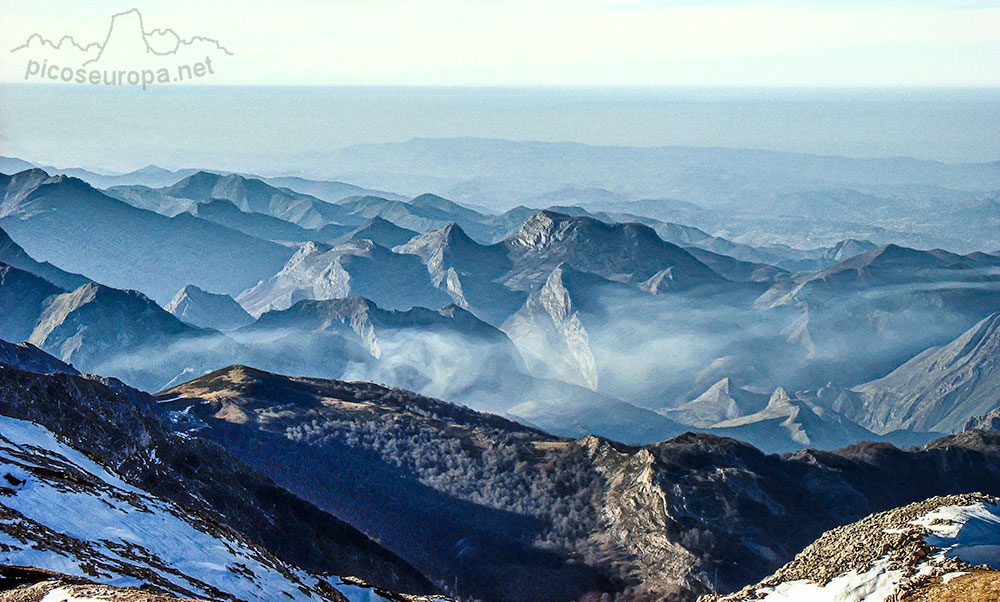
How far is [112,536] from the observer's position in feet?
136

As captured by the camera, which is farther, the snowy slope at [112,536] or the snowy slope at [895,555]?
the snowy slope at [895,555]

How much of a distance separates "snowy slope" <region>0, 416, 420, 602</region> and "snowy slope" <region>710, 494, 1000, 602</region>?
22003 mm

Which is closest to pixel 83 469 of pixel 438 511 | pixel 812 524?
pixel 438 511

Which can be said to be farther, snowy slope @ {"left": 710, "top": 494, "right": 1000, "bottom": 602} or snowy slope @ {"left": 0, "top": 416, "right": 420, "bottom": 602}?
snowy slope @ {"left": 710, "top": 494, "right": 1000, "bottom": 602}

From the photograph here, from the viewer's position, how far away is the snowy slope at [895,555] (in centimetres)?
3873

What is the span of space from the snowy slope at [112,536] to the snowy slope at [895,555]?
2200 centimetres

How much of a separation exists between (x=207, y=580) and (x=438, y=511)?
5100cm

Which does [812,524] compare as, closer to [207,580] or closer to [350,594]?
[350,594]

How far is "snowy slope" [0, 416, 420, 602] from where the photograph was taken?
119ft

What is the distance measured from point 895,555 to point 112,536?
34265mm

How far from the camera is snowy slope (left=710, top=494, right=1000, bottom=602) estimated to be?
38.7m

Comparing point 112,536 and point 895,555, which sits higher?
point 112,536

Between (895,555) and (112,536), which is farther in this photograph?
(112,536)

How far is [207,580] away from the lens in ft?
141
